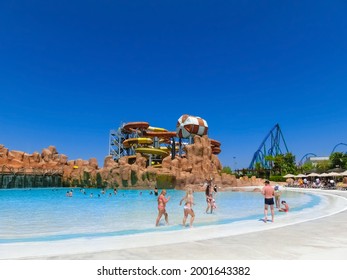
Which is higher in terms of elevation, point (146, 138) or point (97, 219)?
point (146, 138)

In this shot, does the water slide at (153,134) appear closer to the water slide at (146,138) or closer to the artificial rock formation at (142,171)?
the water slide at (146,138)

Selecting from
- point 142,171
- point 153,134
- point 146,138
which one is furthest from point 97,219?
point 153,134

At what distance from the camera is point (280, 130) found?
81.4 metres

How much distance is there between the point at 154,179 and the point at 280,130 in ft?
175

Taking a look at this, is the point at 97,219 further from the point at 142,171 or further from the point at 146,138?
the point at 146,138

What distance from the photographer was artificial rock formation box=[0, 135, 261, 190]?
39.2 m

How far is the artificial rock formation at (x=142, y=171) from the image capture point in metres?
39.2

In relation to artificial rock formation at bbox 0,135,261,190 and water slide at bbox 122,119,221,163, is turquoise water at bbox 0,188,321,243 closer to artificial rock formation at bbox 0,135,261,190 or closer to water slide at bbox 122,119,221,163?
artificial rock formation at bbox 0,135,261,190

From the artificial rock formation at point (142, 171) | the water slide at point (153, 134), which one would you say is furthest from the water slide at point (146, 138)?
the artificial rock formation at point (142, 171)

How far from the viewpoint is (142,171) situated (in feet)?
131

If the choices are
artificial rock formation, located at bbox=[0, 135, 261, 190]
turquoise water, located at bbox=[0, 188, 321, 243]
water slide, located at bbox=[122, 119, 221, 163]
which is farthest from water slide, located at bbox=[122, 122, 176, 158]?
turquoise water, located at bbox=[0, 188, 321, 243]
